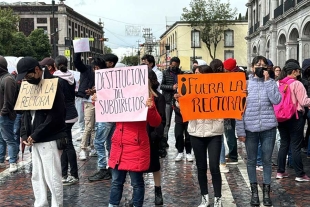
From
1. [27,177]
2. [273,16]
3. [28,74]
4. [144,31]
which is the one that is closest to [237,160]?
[27,177]

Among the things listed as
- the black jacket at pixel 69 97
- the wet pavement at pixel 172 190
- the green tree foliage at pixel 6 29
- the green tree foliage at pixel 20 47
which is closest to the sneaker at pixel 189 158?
the wet pavement at pixel 172 190

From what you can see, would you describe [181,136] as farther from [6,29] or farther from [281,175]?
[6,29]

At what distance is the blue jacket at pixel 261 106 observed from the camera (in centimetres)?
519

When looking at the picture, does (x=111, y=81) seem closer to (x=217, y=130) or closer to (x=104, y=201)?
(x=217, y=130)

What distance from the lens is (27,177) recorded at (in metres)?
6.95

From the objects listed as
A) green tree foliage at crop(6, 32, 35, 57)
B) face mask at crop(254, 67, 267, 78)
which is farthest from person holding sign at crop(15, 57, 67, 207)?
green tree foliage at crop(6, 32, 35, 57)

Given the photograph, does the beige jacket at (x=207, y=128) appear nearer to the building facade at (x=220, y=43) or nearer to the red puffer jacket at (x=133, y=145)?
the red puffer jacket at (x=133, y=145)

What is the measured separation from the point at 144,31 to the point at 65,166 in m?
106

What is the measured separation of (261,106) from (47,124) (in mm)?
2605

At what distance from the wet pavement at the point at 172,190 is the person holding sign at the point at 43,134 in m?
0.63

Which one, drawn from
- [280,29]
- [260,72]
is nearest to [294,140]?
[260,72]

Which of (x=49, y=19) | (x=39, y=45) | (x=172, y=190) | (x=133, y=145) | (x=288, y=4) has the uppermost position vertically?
(x=49, y=19)

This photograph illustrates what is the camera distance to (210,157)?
16.6 ft

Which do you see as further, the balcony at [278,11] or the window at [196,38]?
the window at [196,38]
